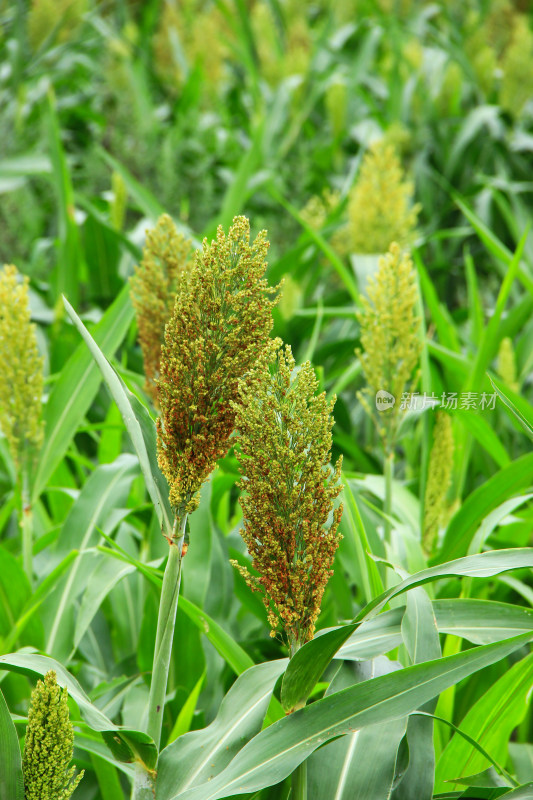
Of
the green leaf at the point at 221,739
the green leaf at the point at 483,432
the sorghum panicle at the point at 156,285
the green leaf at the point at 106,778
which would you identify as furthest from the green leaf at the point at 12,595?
the green leaf at the point at 483,432

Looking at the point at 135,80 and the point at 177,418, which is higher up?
the point at 135,80

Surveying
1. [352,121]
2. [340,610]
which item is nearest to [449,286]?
[352,121]

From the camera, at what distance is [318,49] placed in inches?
215

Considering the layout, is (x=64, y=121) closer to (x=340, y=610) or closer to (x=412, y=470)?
(x=412, y=470)

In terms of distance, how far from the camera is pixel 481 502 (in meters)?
1.72

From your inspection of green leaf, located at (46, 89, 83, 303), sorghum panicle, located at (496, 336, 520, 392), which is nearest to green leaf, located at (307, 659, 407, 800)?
sorghum panicle, located at (496, 336, 520, 392)

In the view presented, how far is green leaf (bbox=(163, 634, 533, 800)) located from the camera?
0.92 metres

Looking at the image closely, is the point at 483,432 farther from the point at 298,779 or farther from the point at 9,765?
the point at 9,765

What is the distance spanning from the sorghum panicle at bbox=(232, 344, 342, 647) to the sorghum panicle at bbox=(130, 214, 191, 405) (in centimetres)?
75

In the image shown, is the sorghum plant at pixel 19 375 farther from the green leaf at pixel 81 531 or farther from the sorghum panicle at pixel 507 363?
the sorghum panicle at pixel 507 363

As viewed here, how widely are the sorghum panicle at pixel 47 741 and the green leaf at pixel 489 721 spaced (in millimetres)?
655

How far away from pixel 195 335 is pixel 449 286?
361cm

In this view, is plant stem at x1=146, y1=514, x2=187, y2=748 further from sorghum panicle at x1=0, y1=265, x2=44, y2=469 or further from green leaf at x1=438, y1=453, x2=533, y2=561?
green leaf at x1=438, y1=453, x2=533, y2=561

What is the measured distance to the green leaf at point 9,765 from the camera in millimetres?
1007
